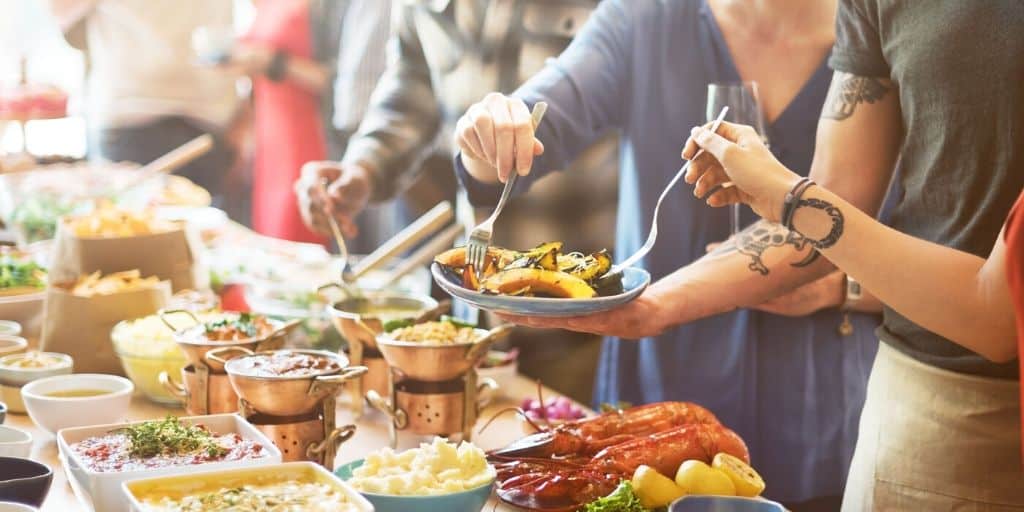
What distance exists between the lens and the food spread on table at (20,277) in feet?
9.85

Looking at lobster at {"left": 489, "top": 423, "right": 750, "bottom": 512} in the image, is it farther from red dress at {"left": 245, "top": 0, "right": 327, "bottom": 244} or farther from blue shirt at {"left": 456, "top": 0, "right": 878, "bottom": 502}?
red dress at {"left": 245, "top": 0, "right": 327, "bottom": 244}

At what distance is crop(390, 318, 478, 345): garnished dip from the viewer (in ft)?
7.20

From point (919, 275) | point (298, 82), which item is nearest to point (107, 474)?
point (919, 275)

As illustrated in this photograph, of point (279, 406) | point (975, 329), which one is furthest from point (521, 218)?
point (975, 329)

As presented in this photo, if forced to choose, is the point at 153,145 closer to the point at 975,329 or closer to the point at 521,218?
the point at 521,218

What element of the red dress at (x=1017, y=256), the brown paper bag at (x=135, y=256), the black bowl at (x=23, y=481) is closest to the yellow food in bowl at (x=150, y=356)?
the brown paper bag at (x=135, y=256)

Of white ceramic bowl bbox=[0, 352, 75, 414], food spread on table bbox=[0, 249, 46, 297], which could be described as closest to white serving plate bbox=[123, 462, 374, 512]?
white ceramic bowl bbox=[0, 352, 75, 414]

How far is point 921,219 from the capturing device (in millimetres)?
1987

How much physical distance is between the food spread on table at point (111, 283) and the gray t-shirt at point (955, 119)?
1.67m

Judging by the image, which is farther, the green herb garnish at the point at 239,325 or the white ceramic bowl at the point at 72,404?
the green herb garnish at the point at 239,325

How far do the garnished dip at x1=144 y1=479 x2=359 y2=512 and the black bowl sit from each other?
23 centimetres

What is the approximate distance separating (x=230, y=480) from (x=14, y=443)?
51 cm

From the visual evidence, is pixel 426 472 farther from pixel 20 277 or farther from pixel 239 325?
pixel 20 277

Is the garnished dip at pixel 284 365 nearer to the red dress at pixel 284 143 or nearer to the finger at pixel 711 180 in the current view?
the finger at pixel 711 180
